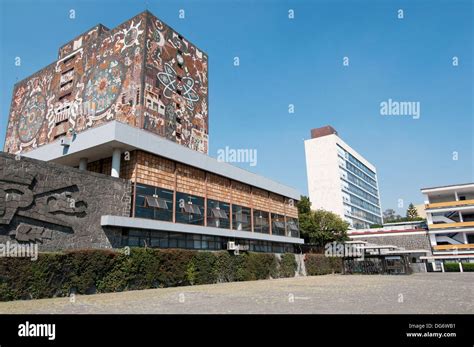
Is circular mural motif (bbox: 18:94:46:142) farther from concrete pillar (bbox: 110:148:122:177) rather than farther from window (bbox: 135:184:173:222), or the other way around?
window (bbox: 135:184:173:222)

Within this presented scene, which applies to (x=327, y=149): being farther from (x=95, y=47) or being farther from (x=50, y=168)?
(x=50, y=168)

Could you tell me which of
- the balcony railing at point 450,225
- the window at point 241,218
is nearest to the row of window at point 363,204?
the balcony railing at point 450,225

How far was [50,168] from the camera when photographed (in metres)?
17.8

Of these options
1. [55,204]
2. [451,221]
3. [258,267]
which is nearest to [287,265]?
[258,267]

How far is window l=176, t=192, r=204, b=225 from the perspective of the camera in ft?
83.8

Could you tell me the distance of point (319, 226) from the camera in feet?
165

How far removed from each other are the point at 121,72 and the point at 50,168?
20.3m

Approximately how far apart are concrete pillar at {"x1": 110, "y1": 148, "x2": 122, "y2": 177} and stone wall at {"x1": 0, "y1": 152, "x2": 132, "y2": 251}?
106cm

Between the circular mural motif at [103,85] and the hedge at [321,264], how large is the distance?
27.7 metres

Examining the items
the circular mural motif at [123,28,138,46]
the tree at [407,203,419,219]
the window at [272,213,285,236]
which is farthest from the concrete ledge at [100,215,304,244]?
the tree at [407,203,419,219]

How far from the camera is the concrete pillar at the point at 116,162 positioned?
22300mm

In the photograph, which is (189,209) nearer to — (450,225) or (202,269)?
(202,269)

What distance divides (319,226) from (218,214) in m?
25.6
